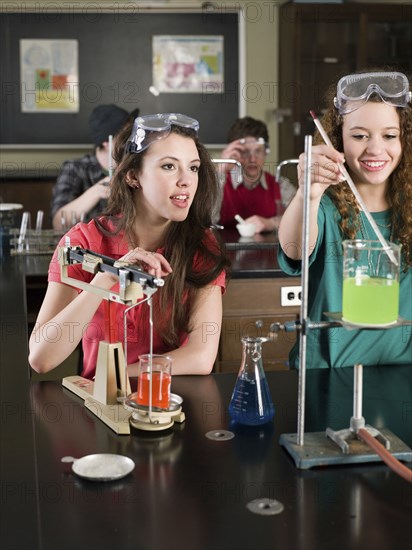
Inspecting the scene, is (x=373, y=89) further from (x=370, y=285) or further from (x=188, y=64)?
(x=188, y=64)

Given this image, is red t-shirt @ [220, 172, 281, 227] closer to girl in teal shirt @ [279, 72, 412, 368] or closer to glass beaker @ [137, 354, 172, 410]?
girl in teal shirt @ [279, 72, 412, 368]

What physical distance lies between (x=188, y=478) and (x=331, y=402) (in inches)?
17.7

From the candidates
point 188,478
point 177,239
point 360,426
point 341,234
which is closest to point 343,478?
point 360,426

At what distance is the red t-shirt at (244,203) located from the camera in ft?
14.3

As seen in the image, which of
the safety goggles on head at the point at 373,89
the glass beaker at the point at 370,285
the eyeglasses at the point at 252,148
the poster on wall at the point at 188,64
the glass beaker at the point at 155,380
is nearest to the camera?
the glass beaker at the point at 370,285

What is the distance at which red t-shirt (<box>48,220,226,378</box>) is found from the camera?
1974mm

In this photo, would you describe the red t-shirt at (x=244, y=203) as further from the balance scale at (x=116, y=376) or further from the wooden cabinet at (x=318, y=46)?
the balance scale at (x=116, y=376)

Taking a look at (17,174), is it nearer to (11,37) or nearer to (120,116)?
(11,37)

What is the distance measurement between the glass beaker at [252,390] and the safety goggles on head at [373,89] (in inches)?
27.8

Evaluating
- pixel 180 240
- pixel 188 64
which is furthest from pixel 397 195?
pixel 188 64

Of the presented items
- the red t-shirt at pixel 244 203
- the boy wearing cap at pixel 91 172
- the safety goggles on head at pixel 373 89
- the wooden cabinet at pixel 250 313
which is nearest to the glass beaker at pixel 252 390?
the safety goggles on head at pixel 373 89

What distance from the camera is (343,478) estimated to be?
1.26 metres

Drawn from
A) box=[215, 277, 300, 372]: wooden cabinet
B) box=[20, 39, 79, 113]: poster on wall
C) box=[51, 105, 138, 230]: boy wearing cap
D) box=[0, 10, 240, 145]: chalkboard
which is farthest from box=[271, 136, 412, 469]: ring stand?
box=[20, 39, 79, 113]: poster on wall

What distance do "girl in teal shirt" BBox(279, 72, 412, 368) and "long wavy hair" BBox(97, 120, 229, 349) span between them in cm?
25
